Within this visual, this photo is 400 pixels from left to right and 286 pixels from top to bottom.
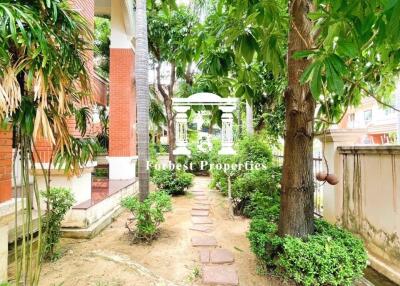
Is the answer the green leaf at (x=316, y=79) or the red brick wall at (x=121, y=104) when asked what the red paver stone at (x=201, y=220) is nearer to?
the red brick wall at (x=121, y=104)

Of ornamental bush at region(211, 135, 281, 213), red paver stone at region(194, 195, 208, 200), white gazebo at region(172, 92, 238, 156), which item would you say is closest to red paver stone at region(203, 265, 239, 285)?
white gazebo at region(172, 92, 238, 156)

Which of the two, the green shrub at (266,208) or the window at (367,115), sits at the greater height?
the window at (367,115)

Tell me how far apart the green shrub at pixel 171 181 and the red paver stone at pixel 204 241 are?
3.61m

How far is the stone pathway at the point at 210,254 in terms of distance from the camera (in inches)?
126

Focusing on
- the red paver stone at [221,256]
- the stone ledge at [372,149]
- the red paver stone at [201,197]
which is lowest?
the red paver stone at [221,256]

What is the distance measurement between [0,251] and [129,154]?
247 inches

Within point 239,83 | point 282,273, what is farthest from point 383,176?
point 239,83

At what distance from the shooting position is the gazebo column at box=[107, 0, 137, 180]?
29.2 feet

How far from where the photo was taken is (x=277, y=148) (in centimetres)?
799

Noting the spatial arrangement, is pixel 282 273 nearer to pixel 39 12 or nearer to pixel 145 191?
pixel 145 191

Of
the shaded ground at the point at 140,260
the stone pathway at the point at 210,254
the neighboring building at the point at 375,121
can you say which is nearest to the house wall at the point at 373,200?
the shaded ground at the point at 140,260

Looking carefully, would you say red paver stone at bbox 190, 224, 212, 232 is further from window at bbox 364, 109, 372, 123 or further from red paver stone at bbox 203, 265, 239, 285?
window at bbox 364, 109, 372, 123

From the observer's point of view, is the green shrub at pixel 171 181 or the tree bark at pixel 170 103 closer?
the green shrub at pixel 171 181

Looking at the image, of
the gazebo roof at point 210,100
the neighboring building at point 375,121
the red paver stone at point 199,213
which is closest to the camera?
the gazebo roof at point 210,100
